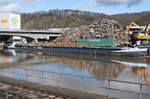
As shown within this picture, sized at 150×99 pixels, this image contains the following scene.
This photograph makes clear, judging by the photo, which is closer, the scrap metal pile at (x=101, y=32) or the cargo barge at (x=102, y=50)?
the cargo barge at (x=102, y=50)

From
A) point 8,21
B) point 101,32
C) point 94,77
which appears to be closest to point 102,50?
point 101,32

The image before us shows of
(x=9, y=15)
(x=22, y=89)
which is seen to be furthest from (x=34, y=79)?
(x=9, y=15)

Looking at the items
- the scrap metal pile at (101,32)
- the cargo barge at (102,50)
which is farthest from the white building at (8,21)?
the cargo barge at (102,50)

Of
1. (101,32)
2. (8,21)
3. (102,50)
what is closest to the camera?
(102,50)

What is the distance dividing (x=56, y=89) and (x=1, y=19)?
10450cm

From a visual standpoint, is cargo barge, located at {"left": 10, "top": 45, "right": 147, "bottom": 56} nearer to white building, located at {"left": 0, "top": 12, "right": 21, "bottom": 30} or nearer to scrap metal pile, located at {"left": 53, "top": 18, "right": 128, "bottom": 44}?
scrap metal pile, located at {"left": 53, "top": 18, "right": 128, "bottom": 44}

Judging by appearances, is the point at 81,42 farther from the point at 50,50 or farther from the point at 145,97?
the point at 145,97

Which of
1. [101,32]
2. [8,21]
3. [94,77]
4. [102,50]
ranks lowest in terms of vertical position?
[94,77]

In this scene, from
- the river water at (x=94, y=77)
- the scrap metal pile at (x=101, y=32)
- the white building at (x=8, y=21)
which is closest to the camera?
the river water at (x=94, y=77)

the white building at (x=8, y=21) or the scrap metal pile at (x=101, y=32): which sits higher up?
the white building at (x=8, y=21)

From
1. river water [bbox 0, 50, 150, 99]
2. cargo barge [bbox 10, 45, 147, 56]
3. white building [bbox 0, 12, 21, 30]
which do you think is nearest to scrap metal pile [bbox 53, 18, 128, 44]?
cargo barge [bbox 10, 45, 147, 56]

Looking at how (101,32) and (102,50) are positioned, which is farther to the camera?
(101,32)

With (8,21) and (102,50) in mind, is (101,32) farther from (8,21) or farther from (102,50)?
(8,21)

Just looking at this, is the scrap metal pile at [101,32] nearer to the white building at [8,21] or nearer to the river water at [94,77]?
the river water at [94,77]
